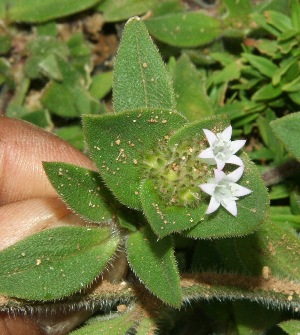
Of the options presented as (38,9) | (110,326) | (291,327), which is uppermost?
(38,9)

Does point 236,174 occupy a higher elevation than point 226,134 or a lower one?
lower

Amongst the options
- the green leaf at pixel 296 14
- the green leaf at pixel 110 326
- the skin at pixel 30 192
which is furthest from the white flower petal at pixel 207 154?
the green leaf at pixel 296 14

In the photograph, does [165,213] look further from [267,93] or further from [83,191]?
[267,93]

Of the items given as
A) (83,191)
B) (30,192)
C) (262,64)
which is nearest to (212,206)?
(83,191)

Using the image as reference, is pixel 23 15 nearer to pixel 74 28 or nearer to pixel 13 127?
pixel 74 28

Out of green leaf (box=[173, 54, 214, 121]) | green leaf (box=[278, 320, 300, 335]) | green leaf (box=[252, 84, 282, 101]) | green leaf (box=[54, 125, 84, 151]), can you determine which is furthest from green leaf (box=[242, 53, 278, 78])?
green leaf (box=[278, 320, 300, 335])

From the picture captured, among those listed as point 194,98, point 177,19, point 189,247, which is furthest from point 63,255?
point 177,19
